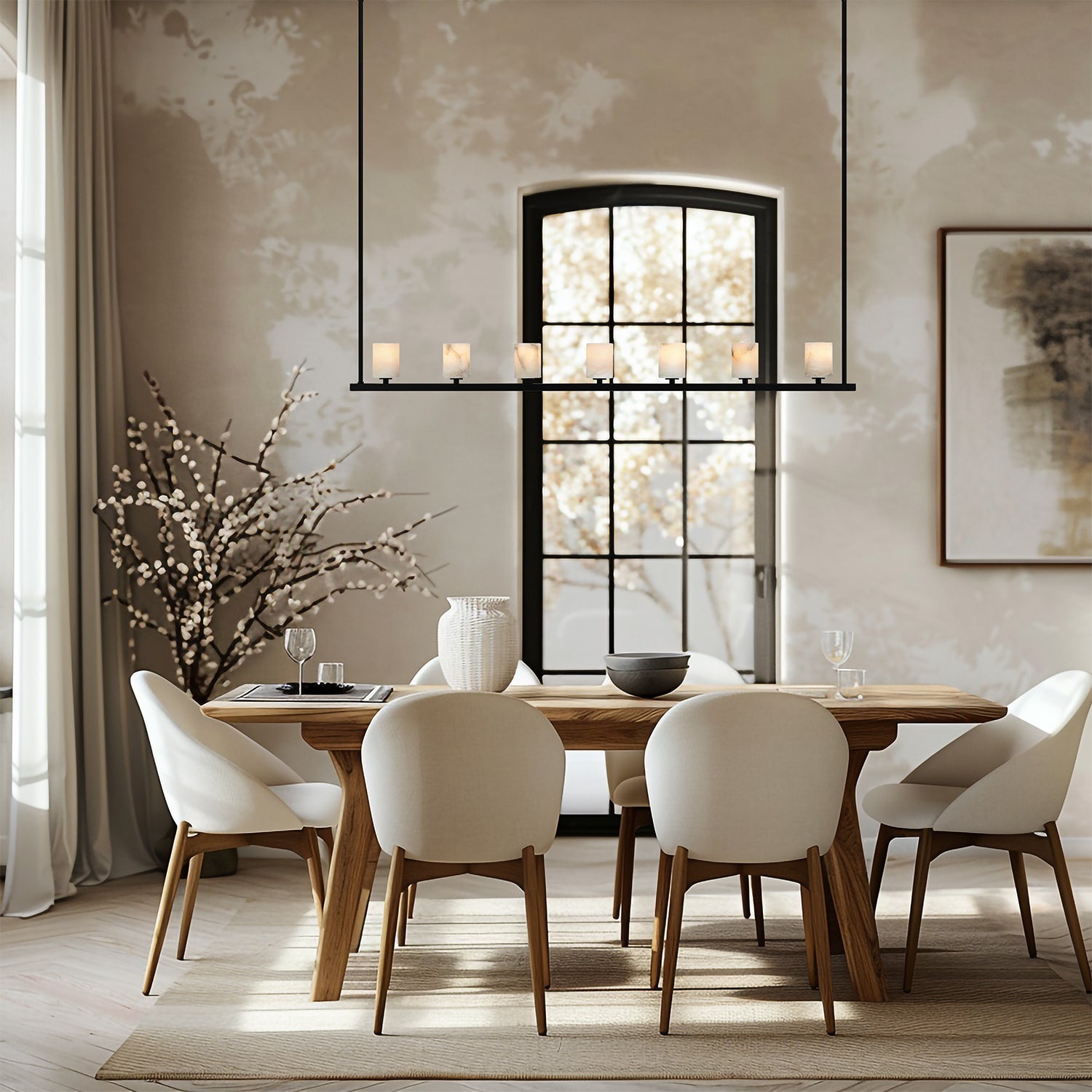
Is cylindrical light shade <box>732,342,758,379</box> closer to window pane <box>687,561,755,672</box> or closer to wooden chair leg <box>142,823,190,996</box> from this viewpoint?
window pane <box>687,561,755,672</box>

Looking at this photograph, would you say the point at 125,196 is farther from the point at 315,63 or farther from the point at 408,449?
the point at 408,449

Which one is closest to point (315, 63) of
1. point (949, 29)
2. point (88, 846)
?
point (949, 29)

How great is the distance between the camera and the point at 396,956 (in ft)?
10.8

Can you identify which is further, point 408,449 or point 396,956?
point 408,449

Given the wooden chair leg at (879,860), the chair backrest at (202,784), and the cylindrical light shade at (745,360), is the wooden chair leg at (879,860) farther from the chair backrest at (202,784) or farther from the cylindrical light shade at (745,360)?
the chair backrest at (202,784)

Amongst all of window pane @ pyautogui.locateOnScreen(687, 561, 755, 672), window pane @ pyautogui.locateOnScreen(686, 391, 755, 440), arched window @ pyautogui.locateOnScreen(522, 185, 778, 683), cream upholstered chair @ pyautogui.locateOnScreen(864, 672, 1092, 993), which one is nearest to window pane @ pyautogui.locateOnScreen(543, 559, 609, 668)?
arched window @ pyautogui.locateOnScreen(522, 185, 778, 683)

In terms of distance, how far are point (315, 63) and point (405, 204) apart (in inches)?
26.5

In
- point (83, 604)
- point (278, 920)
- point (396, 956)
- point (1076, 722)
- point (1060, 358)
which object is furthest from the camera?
point (1060, 358)

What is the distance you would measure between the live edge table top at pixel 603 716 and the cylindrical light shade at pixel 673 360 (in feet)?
3.54

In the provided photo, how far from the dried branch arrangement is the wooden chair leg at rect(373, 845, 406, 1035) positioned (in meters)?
1.78

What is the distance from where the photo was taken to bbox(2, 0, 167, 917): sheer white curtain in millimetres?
3865

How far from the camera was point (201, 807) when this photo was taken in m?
3.01

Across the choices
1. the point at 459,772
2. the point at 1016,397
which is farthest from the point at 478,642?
the point at 1016,397

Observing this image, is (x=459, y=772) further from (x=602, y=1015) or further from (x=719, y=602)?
(x=719, y=602)
